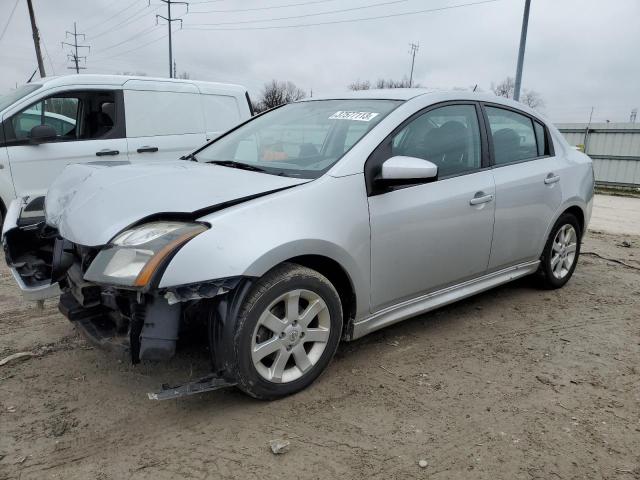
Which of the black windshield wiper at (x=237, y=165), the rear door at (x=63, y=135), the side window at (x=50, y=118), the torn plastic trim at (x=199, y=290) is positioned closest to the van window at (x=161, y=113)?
the rear door at (x=63, y=135)

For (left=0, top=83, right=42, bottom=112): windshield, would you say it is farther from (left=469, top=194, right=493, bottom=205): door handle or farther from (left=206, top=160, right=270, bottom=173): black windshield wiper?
(left=469, top=194, right=493, bottom=205): door handle

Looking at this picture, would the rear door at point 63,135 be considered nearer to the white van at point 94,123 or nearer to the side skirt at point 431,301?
the white van at point 94,123

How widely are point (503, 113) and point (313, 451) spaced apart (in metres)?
2.95

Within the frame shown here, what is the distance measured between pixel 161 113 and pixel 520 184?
463 cm

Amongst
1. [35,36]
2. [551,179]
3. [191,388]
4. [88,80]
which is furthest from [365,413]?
[35,36]

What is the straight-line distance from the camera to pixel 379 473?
7.33 feet

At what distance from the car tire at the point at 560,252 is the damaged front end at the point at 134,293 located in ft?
10.1

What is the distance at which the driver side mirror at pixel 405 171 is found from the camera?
2.90 metres

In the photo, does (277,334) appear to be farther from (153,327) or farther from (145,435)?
(145,435)

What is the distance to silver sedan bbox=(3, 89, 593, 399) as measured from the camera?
7.90ft

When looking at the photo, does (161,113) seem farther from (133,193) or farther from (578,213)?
(578,213)

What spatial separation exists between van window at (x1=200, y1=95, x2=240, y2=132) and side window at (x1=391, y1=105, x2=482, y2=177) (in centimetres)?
406

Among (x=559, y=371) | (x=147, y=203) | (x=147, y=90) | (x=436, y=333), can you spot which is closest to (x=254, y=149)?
(x=147, y=203)

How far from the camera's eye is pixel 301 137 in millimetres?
3453
